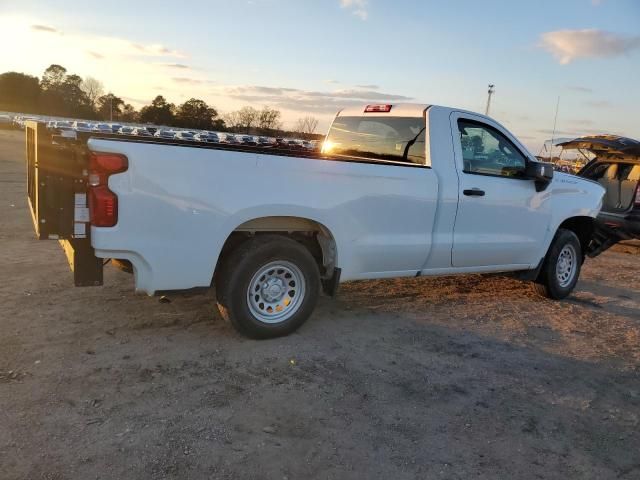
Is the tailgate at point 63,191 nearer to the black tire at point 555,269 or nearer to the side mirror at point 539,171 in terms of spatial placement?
the side mirror at point 539,171

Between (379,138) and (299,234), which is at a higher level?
(379,138)

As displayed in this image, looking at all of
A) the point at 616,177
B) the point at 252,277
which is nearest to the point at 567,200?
the point at 252,277

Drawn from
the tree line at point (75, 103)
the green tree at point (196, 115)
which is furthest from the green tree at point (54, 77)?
the green tree at point (196, 115)

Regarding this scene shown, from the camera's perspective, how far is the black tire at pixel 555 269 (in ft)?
21.0

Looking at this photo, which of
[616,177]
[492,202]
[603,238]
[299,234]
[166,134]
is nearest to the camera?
[299,234]

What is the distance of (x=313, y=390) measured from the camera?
3.76 meters

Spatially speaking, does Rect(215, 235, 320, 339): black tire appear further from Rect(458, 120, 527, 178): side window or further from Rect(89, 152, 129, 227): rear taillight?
Rect(458, 120, 527, 178): side window

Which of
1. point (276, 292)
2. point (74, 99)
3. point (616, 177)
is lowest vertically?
point (276, 292)

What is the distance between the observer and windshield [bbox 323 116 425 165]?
213 inches

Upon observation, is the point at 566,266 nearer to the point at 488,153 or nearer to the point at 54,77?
the point at 488,153

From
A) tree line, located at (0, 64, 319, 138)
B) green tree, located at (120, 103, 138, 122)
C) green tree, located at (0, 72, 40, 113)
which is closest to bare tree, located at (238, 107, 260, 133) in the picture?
tree line, located at (0, 64, 319, 138)

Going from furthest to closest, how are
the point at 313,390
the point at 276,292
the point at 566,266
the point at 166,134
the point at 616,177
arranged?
1. the point at 616,177
2. the point at 166,134
3. the point at 566,266
4. the point at 276,292
5. the point at 313,390

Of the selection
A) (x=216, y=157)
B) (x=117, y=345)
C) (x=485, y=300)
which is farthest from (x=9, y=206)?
(x=485, y=300)

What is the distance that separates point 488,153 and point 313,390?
3300 millimetres
